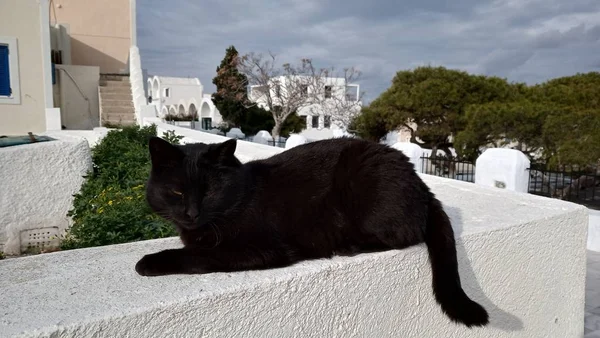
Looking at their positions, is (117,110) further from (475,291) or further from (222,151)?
(475,291)

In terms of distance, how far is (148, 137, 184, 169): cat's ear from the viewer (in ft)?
5.22

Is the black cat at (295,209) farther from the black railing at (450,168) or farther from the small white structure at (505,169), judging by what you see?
the black railing at (450,168)

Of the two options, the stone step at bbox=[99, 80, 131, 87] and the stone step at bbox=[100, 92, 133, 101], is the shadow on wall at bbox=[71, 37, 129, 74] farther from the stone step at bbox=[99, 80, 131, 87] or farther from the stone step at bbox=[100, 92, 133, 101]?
the stone step at bbox=[100, 92, 133, 101]

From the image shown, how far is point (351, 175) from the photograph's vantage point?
6.18 feet

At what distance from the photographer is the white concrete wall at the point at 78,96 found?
488 inches

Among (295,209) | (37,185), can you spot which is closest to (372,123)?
(37,185)

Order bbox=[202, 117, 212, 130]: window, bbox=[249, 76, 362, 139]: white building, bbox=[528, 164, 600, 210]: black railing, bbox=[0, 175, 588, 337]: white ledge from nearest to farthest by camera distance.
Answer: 1. bbox=[0, 175, 588, 337]: white ledge
2. bbox=[528, 164, 600, 210]: black railing
3. bbox=[249, 76, 362, 139]: white building
4. bbox=[202, 117, 212, 130]: window

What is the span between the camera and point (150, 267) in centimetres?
151

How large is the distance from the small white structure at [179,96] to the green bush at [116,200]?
82.6 feet

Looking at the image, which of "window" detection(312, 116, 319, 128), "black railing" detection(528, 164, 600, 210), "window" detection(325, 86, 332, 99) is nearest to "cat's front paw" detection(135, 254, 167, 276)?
"black railing" detection(528, 164, 600, 210)

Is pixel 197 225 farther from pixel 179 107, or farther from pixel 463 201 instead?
pixel 179 107

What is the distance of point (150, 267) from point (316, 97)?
21160 millimetres

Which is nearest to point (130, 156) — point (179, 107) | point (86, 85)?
point (86, 85)

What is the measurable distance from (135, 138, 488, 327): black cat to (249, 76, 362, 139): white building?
1955 centimetres
